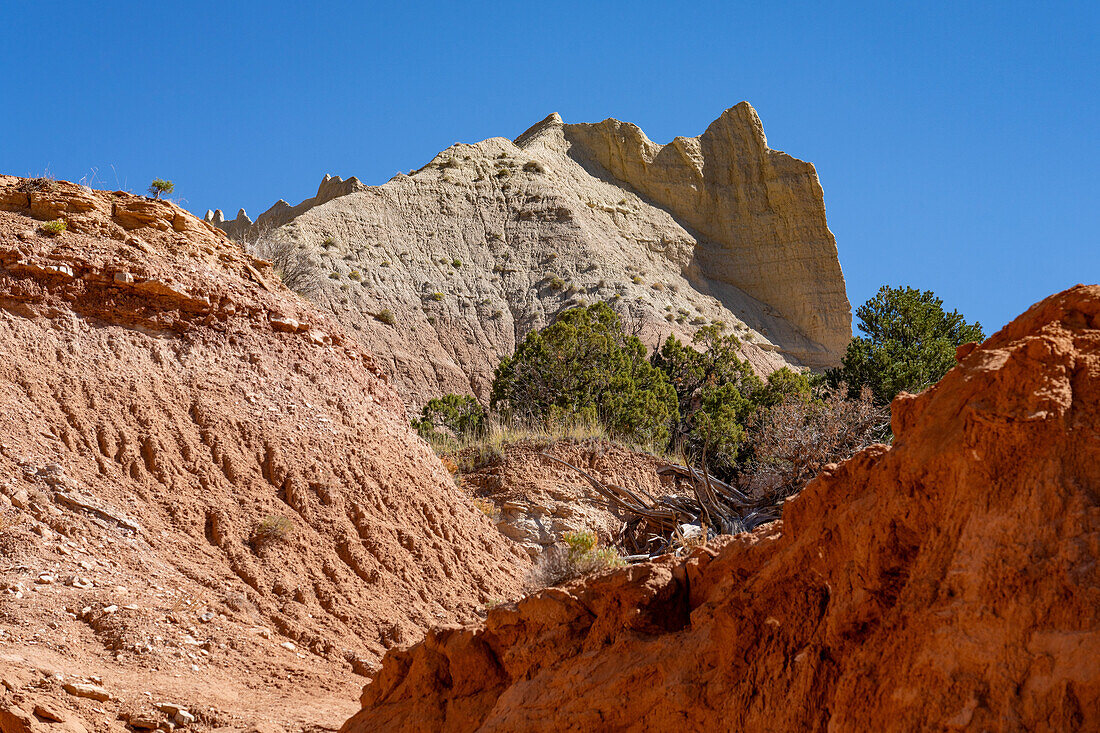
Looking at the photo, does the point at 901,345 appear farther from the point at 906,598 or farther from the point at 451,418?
the point at 906,598

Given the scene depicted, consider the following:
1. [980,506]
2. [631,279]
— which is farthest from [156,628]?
[631,279]

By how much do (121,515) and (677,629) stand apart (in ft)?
18.2

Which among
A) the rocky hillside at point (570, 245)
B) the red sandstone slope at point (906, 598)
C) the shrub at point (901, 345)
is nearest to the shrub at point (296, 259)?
the rocky hillside at point (570, 245)

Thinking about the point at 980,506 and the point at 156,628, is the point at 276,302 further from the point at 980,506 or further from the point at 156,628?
the point at 980,506

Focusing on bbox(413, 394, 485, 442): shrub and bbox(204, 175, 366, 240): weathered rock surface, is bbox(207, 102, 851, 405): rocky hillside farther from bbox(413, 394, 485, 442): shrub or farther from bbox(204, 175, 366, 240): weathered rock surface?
bbox(413, 394, 485, 442): shrub

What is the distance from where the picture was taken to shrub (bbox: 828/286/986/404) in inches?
874

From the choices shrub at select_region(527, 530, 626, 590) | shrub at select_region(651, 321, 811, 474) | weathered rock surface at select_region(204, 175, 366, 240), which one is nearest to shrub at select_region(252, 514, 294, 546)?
shrub at select_region(527, 530, 626, 590)

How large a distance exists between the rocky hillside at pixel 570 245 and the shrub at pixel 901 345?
9.99 meters

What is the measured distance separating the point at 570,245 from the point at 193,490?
31762mm

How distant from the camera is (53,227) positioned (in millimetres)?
10336

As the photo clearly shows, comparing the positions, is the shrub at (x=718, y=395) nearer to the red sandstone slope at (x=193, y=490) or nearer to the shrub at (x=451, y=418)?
the shrub at (x=451, y=418)

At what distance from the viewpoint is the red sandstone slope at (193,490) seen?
714cm

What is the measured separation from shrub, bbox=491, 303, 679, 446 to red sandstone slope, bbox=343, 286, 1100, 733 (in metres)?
14.5

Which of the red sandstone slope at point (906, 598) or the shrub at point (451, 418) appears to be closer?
the red sandstone slope at point (906, 598)
